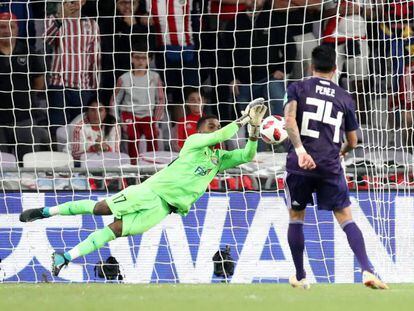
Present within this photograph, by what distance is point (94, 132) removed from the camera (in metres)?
13.7

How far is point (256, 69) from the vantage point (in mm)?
13891

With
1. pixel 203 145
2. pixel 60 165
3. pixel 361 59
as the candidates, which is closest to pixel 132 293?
pixel 203 145

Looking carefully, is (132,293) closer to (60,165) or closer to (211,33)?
(60,165)

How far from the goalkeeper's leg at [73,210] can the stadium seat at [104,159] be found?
6.69 ft

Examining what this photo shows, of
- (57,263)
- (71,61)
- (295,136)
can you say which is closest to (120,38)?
(71,61)

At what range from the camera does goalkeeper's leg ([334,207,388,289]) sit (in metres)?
9.20

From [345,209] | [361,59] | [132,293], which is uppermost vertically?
[361,59]

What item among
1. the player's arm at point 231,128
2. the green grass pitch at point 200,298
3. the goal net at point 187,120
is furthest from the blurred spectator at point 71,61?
the green grass pitch at point 200,298

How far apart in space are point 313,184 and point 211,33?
474cm

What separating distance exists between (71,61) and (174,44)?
121 cm

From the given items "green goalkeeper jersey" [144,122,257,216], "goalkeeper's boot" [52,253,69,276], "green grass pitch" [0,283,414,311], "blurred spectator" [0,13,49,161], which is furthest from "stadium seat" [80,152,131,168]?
"goalkeeper's boot" [52,253,69,276]

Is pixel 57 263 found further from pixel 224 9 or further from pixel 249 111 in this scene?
pixel 224 9

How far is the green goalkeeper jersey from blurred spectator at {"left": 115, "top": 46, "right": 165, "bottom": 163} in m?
2.67

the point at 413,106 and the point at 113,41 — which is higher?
the point at 113,41
